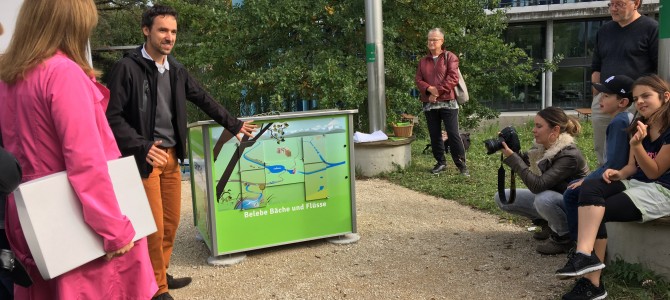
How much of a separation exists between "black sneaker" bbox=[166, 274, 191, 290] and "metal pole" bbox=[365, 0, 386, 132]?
189 inches

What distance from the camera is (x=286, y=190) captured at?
4660 millimetres

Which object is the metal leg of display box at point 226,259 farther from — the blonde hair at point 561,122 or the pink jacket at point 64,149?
the blonde hair at point 561,122

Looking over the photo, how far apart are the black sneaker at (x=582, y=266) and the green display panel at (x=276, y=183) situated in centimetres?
196

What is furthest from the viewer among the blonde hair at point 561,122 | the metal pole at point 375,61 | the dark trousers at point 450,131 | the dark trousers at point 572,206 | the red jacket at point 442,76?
the metal pole at point 375,61

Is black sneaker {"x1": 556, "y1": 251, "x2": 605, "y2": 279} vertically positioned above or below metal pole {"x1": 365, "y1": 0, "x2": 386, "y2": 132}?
below

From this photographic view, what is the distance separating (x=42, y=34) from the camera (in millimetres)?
2158

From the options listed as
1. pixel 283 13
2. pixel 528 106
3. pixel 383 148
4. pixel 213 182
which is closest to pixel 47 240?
pixel 213 182

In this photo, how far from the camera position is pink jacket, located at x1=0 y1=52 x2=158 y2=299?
207 centimetres

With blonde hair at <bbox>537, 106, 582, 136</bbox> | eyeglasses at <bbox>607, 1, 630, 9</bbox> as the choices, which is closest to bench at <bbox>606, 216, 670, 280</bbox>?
blonde hair at <bbox>537, 106, 582, 136</bbox>

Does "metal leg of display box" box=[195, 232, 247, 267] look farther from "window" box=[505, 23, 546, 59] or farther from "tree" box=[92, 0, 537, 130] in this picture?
"window" box=[505, 23, 546, 59]

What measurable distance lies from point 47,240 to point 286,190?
A: 270 cm

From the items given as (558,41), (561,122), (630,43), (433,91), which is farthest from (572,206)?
(558,41)

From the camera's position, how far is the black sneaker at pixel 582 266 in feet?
11.0

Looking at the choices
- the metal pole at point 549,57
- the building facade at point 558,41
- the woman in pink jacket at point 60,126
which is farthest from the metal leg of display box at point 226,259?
the metal pole at point 549,57
